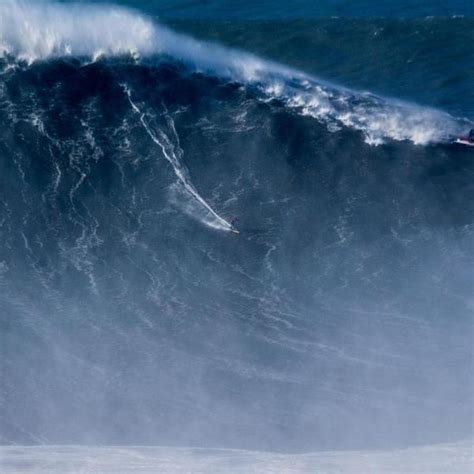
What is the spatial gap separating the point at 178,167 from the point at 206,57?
7.27 metres

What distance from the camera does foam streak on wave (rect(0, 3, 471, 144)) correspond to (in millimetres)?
38000

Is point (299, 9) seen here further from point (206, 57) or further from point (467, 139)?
point (467, 139)

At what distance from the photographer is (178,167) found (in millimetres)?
35531

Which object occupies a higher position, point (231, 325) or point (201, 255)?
point (201, 255)

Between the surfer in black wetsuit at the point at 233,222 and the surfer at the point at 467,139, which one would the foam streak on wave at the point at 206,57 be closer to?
the surfer at the point at 467,139

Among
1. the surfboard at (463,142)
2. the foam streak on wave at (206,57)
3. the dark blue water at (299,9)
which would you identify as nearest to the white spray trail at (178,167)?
the foam streak on wave at (206,57)

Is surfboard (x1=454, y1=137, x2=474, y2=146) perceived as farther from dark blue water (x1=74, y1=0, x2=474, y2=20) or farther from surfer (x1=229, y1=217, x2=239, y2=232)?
surfer (x1=229, y1=217, x2=239, y2=232)

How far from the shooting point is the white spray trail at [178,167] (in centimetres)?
3356

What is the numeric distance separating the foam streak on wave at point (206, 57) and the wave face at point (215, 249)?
0.09 meters

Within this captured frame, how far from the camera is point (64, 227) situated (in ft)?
109

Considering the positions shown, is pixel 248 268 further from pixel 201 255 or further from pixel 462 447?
pixel 462 447

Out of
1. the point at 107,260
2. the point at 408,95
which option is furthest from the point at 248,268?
the point at 408,95

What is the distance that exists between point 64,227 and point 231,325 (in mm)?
7639

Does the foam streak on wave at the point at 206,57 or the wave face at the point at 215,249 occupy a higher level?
the foam streak on wave at the point at 206,57
